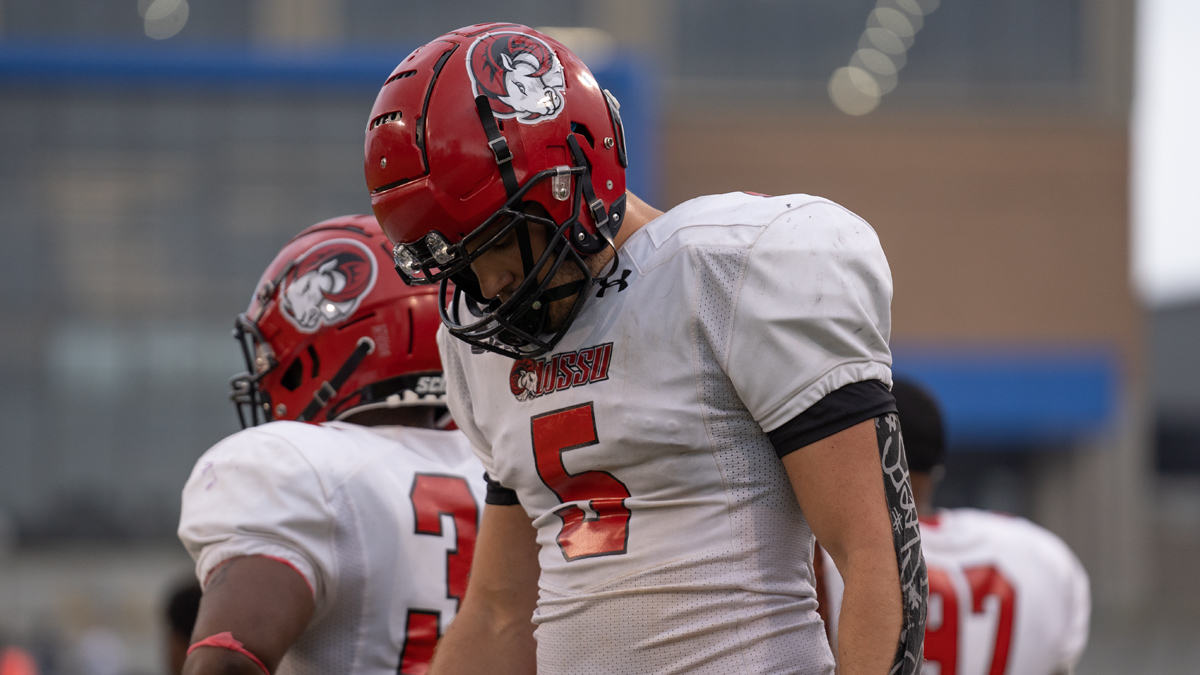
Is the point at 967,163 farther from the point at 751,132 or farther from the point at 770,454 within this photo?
the point at 770,454

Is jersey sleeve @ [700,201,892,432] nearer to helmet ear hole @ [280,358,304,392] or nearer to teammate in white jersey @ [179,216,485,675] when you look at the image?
teammate in white jersey @ [179,216,485,675]

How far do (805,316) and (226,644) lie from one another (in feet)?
3.78

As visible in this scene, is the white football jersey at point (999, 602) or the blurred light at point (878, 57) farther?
the blurred light at point (878, 57)

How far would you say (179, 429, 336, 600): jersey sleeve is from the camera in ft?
Answer: 7.77

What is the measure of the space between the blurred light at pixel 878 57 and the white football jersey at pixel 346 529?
28086mm

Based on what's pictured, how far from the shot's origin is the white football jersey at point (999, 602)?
3549 millimetres

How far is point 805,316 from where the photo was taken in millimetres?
1777

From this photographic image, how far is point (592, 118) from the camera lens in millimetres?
2053

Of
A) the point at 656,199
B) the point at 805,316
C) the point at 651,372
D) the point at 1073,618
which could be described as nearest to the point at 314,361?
the point at 651,372

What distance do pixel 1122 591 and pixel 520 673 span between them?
29.8m

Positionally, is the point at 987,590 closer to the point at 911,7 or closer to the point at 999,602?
the point at 999,602

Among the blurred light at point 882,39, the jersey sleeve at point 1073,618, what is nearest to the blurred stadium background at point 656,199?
the blurred light at point 882,39

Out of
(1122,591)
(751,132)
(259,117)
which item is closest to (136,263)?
(259,117)

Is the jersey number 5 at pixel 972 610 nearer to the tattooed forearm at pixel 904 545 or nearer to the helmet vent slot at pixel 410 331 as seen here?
the helmet vent slot at pixel 410 331
